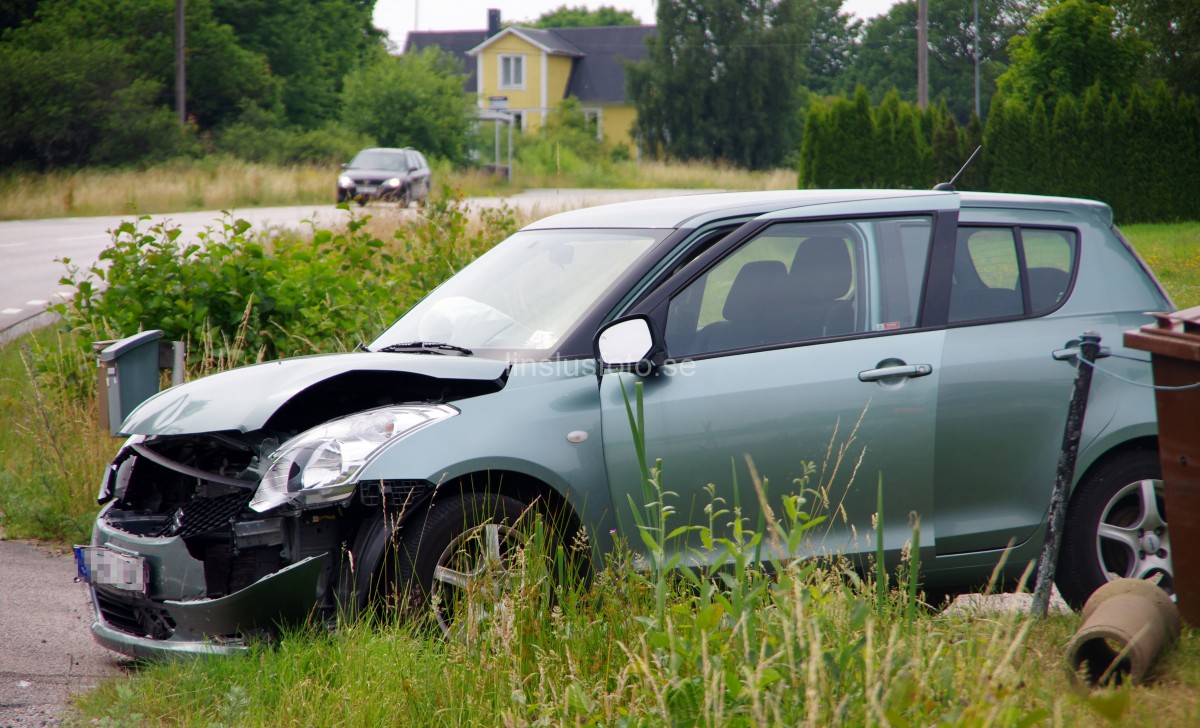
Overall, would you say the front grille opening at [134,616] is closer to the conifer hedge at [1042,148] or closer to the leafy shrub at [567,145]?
→ the conifer hedge at [1042,148]

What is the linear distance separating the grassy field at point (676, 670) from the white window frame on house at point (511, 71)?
246ft

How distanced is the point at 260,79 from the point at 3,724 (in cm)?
4627

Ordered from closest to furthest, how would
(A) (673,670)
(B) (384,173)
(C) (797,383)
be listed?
(A) (673,670), (C) (797,383), (B) (384,173)

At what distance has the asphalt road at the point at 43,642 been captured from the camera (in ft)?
13.6

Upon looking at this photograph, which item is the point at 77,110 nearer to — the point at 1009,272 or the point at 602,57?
the point at 1009,272

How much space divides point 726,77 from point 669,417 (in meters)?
59.9

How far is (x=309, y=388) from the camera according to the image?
4.14 meters

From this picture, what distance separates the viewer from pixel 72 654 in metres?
4.68

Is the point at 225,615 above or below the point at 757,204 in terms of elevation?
below

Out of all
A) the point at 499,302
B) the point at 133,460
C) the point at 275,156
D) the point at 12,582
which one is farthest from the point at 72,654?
the point at 275,156

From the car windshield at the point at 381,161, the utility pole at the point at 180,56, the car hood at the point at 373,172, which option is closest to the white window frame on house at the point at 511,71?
the utility pole at the point at 180,56

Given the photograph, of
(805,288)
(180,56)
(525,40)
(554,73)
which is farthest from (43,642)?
(554,73)

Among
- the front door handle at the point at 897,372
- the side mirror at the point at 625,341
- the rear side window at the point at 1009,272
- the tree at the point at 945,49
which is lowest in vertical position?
the front door handle at the point at 897,372

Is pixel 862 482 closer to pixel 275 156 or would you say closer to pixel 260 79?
pixel 275 156
